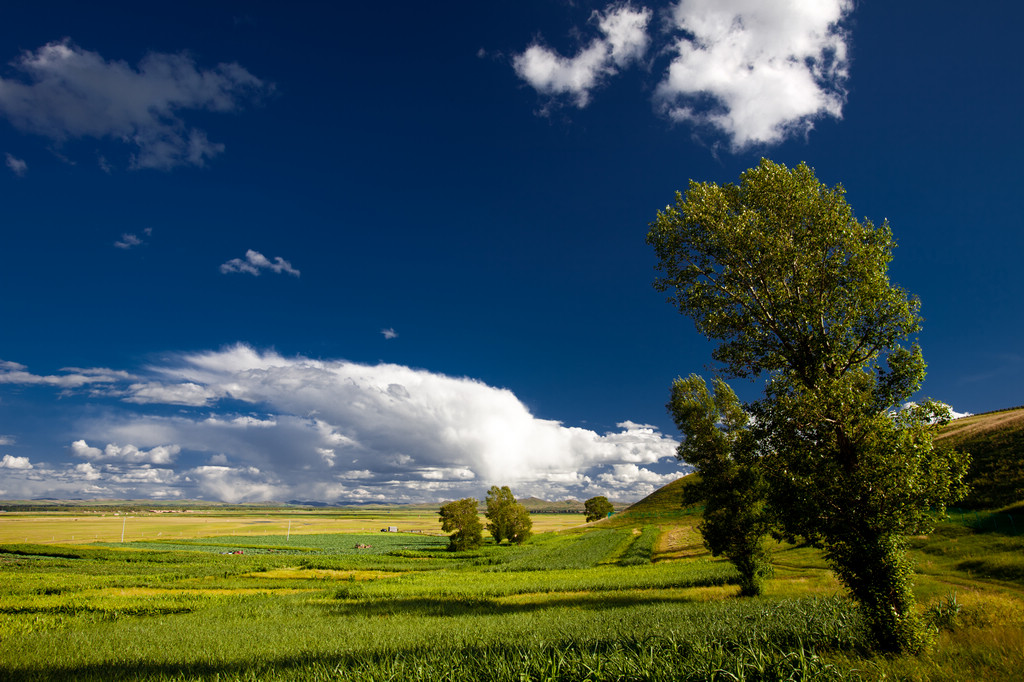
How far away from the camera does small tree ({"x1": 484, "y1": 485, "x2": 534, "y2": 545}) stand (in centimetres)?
10319

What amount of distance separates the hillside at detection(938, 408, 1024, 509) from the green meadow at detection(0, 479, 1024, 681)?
548 cm

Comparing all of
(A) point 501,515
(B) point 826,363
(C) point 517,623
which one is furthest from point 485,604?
(A) point 501,515

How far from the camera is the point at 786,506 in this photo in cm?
1452

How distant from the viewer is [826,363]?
14.9m

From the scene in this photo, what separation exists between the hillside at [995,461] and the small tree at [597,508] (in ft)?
372

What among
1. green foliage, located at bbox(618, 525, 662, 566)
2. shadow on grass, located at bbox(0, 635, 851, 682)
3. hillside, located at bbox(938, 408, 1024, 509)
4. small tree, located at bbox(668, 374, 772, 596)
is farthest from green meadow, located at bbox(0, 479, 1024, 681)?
hillside, located at bbox(938, 408, 1024, 509)

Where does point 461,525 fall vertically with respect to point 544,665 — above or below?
below

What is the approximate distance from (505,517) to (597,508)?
73.7 metres

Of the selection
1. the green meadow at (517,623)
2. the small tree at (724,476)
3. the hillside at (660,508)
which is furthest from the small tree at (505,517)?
the small tree at (724,476)

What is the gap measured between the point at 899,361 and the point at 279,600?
39.0 metres

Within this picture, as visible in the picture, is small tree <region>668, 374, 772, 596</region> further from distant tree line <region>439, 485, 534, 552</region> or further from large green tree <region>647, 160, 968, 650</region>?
distant tree line <region>439, 485, 534, 552</region>

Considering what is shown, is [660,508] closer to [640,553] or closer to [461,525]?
[461,525]

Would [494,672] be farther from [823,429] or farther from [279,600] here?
[279,600]

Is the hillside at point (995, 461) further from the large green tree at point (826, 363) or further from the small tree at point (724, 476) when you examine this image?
the large green tree at point (826, 363)
